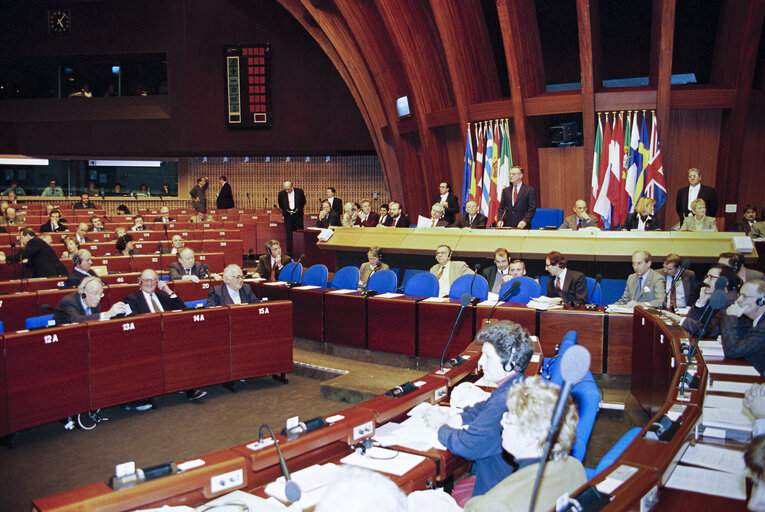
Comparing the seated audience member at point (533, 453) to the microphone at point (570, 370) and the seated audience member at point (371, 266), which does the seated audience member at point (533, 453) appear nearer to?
the microphone at point (570, 370)

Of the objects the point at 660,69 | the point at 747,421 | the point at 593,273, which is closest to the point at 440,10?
the point at 660,69

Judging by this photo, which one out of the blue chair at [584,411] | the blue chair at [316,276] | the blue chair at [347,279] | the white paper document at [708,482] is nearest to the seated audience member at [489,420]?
the blue chair at [584,411]

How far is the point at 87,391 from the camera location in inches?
188

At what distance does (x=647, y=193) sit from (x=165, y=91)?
14371 mm

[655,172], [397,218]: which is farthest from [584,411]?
[655,172]

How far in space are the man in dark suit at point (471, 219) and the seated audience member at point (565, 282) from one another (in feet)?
8.68

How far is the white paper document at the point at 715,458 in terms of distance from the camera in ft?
6.88

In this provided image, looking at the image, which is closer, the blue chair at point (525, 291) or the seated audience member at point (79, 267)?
the blue chair at point (525, 291)

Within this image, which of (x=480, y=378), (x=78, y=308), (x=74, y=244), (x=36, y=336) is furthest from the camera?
(x=74, y=244)

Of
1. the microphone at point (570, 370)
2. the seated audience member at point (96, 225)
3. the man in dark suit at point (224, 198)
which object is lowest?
the microphone at point (570, 370)

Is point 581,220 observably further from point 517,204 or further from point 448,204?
point 448,204

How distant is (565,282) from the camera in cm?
604

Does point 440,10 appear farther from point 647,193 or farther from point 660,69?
point 647,193

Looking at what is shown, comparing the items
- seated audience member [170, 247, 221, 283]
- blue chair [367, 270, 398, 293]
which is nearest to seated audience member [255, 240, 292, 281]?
seated audience member [170, 247, 221, 283]
